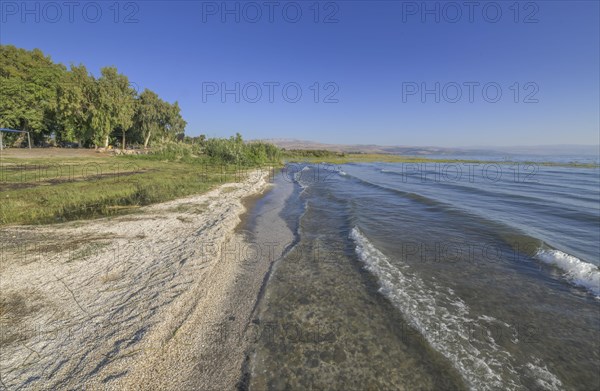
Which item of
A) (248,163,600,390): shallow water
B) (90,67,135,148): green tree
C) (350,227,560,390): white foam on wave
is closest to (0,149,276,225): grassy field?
(248,163,600,390): shallow water

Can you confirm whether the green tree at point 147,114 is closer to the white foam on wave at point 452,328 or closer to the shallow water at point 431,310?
the shallow water at point 431,310

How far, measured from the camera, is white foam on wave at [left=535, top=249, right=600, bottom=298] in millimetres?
7779

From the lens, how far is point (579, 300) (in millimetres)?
7012

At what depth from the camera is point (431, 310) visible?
21.1 ft

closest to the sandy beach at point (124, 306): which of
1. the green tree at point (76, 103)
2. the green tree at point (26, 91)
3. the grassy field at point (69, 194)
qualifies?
the grassy field at point (69, 194)

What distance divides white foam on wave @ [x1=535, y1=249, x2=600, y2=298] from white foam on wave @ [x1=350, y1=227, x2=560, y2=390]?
4287 mm

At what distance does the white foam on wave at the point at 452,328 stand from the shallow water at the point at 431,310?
0.08 ft

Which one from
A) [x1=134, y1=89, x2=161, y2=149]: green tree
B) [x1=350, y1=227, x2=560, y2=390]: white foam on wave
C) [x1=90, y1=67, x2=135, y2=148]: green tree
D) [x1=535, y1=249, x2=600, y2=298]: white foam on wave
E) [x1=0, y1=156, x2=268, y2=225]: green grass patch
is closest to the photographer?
[x1=350, y1=227, x2=560, y2=390]: white foam on wave

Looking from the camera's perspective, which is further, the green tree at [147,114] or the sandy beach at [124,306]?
the green tree at [147,114]

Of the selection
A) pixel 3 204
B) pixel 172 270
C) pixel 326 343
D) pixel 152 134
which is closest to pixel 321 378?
pixel 326 343

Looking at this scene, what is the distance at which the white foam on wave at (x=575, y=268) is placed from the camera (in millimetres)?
7779

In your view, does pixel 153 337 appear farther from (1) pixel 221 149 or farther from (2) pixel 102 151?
(2) pixel 102 151

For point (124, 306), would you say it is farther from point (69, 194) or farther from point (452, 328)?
point (69, 194)

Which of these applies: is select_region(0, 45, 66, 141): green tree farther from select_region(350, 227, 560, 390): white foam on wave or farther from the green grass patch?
select_region(350, 227, 560, 390): white foam on wave
